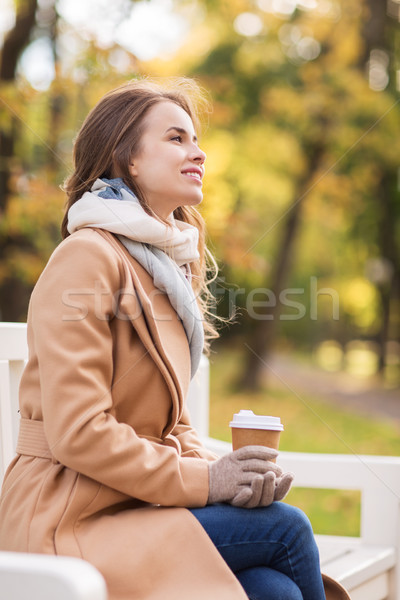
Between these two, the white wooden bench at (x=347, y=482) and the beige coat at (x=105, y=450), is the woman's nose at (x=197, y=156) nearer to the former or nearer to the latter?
the beige coat at (x=105, y=450)

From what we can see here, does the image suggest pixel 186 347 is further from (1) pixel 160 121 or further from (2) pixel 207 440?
→ (2) pixel 207 440

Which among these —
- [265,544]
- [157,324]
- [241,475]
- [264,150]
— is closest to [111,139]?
[157,324]

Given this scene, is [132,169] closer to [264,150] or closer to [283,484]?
[283,484]

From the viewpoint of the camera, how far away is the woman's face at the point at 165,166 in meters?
2.05

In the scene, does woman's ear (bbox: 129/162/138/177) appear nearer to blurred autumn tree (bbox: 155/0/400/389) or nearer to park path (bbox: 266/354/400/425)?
blurred autumn tree (bbox: 155/0/400/389)

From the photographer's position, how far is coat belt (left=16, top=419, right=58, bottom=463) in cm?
176

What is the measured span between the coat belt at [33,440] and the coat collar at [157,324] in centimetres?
32

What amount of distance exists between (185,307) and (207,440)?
101cm

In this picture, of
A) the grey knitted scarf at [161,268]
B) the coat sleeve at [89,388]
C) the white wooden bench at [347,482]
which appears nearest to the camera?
the coat sleeve at [89,388]

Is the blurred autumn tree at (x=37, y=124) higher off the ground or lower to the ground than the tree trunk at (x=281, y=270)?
higher

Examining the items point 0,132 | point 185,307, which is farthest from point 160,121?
point 0,132

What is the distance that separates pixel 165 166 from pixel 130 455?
84 centimetres

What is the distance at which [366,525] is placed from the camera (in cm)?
263

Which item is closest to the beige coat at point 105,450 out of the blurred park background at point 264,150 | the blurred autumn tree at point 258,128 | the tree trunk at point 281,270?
the blurred park background at point 264,150
